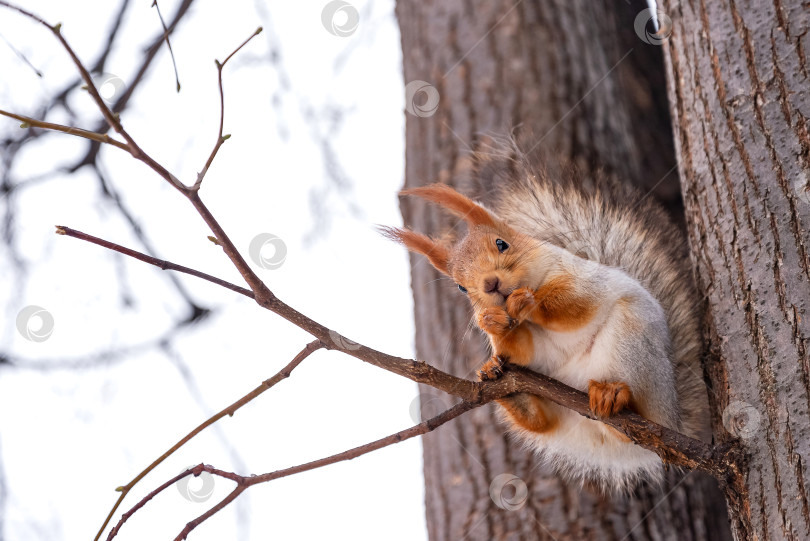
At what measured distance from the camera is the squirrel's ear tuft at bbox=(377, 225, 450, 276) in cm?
178

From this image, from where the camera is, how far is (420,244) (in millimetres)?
1829

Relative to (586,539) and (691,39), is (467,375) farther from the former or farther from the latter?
(691,39)

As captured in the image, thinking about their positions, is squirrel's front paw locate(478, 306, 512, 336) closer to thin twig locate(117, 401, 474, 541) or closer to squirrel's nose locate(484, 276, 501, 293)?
squirrel's nose locate(484, 276, 501, 293)

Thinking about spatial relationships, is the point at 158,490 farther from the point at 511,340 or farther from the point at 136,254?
the point at 511,340

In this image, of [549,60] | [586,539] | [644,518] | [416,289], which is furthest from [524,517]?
[549,60]

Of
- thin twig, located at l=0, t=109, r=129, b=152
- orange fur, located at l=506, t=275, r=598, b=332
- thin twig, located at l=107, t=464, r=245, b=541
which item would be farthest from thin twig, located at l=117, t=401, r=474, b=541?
thin twig, located at l=0, t=109, r=129, b=152

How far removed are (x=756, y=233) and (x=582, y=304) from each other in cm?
38

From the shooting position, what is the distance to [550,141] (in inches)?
88.1

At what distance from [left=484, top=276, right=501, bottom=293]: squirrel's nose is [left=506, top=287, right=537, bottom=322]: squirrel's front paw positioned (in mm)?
69

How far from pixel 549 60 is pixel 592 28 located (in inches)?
9.6

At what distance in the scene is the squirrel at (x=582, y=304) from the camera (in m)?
1.58

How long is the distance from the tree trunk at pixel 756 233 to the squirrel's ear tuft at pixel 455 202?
1.53 feet

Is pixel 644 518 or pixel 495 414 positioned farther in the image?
pixel 495 414

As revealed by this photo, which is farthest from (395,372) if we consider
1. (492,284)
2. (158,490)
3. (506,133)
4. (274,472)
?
(506,133)
